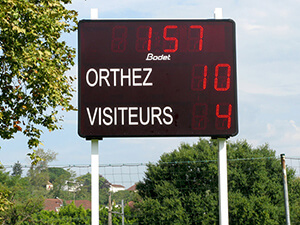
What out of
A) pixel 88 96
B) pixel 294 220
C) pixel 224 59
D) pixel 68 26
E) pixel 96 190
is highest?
pixel 68 26

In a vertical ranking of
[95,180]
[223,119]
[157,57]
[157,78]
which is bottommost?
[95,180]

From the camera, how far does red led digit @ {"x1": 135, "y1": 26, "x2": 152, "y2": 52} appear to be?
7.37 meters

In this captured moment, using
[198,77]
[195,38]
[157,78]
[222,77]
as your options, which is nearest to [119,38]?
[157,78]

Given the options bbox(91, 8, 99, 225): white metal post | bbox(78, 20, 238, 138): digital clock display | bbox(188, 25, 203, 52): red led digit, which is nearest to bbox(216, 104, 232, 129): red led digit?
bbox(78, 20, 238, 138): digital clock display

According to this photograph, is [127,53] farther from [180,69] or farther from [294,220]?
[294,220]

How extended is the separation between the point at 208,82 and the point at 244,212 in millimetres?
28166

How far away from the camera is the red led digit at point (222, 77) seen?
7.30m

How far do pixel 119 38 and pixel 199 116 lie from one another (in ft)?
5.84

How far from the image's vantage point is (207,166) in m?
35.0

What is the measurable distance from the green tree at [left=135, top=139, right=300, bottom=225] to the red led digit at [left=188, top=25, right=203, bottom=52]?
26.2 metres

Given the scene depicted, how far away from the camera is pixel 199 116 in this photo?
7262 mm

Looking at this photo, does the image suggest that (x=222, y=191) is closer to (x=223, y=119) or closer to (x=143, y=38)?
(x=223, y=119)

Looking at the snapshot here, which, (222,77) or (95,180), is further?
(95,180)

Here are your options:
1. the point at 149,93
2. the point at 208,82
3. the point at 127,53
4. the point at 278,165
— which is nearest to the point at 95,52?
the point at 127,53
